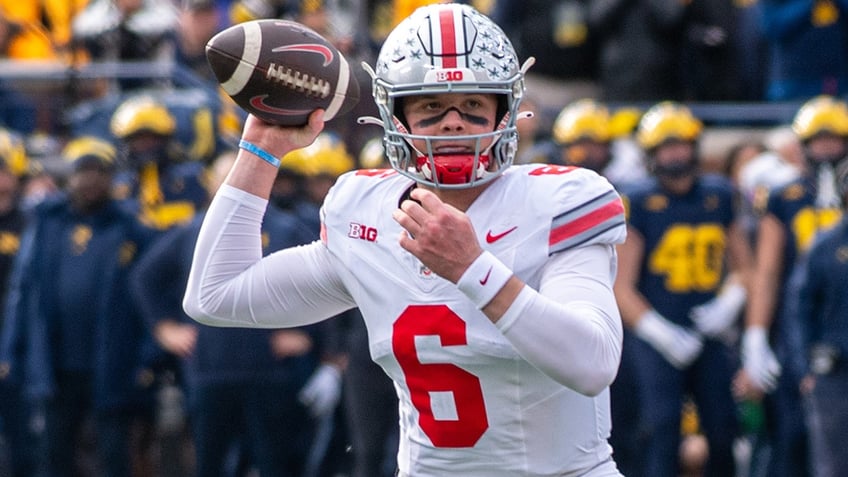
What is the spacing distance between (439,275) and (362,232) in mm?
406

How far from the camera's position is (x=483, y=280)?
3195 millimetres

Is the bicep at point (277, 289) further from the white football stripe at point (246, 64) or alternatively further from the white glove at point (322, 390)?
the white glove at point (322, 390)

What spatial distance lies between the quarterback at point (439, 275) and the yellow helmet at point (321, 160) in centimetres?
507

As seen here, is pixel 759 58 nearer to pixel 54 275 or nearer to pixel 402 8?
pixel 402 8

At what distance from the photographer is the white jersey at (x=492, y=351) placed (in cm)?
346

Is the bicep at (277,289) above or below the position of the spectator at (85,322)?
above

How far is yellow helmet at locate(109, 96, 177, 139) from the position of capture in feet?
30.4

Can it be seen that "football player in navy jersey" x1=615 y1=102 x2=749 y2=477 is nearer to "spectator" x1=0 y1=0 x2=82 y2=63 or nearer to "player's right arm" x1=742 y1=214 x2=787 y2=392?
"player's right arm" x1=742 y1=214 x2=787 y2=392

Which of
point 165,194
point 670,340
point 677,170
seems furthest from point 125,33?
point 670,340

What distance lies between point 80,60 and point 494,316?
7.88m

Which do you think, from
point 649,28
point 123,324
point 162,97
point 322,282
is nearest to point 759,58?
point 649,28

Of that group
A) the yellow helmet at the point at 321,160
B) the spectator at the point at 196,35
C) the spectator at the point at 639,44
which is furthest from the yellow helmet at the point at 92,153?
the spectator at the point at 639,44

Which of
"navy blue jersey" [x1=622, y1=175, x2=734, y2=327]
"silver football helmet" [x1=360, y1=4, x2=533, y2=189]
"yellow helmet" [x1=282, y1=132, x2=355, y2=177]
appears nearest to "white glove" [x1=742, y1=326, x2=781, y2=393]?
"navy blue jersey" [x1=622, y1=175, x2=734, y2=327]

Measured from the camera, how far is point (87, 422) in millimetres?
9352
